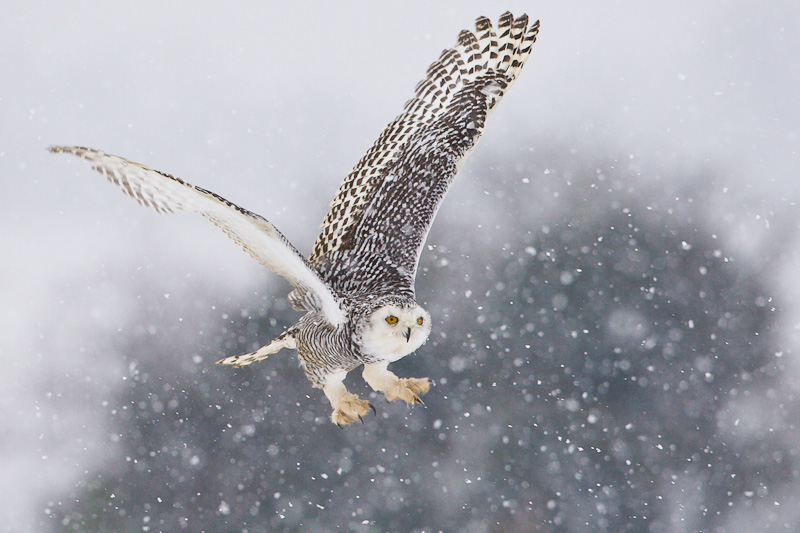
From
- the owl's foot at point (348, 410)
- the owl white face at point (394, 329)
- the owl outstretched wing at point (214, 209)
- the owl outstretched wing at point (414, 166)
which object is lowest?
the owl white face at point (394, 329)

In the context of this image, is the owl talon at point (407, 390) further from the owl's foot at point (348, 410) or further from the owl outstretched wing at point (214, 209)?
the owl outstretched wing at point (214, 209)

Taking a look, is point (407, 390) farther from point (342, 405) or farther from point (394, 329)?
point (394, 329)

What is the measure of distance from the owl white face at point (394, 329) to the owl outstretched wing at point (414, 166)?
395mm

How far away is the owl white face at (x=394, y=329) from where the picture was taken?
2.95 metres

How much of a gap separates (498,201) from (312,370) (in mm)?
12851

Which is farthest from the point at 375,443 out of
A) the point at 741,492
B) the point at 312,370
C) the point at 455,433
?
the point at 312,370

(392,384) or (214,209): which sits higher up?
(214,209)

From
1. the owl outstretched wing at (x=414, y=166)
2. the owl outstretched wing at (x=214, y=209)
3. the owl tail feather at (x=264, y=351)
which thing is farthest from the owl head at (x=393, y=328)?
the owl tail feather at (x=264, y=351)

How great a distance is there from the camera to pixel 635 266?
1550 cm

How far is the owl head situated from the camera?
2.95 meters

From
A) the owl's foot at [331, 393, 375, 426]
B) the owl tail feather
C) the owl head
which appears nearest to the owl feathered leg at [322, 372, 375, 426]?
the owl's foot at [331, 393, 375, 426]

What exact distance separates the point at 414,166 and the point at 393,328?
100cm

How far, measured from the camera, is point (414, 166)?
12.1 feet

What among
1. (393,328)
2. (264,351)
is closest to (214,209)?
(393,328)
